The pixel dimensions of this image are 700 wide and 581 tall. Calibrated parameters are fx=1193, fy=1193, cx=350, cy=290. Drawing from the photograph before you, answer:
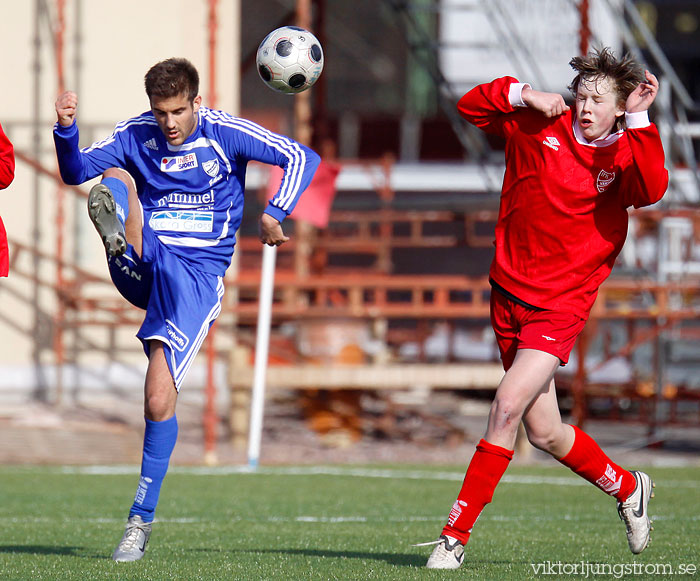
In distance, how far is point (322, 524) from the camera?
643cm

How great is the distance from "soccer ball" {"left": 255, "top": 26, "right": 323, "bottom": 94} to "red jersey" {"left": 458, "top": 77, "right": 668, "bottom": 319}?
107 centimetres

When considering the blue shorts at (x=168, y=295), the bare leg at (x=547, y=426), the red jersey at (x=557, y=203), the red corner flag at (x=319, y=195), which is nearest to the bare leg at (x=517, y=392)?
the bare leg at (x=547, y=426)

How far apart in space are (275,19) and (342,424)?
14.9 meters

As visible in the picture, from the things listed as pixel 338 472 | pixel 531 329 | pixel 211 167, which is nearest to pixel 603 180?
pixel 531 329

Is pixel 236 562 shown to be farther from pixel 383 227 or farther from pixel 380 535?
pixel 383 227

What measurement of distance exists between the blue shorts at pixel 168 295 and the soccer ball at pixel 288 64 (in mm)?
1021

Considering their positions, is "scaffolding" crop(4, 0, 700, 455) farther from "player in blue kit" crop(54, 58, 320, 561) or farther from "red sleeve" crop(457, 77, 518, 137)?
"red sleeve" crop(457, 77, 518, 137)

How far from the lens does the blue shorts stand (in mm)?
5090

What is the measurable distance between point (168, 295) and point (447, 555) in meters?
1.64

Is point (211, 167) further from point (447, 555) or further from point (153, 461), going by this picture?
point (447, 555)

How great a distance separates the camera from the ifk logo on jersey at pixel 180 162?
5168 millimetres

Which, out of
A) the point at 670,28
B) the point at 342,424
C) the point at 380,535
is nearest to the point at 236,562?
the point at 380,535

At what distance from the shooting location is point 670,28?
22.5 metres

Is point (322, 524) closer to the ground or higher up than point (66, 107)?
closer to the ground
